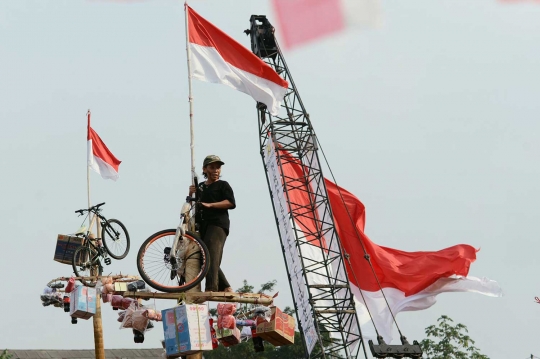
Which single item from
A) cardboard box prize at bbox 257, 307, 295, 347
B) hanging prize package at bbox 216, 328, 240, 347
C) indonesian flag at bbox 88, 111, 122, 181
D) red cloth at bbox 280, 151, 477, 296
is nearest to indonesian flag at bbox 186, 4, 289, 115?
cardboard box prize at bbox 257, 307, 295, 347

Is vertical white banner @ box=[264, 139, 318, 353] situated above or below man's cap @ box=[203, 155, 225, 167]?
above

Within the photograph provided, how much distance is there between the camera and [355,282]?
22.8 meters

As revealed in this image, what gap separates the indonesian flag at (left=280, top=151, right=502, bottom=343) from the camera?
20.7 meters

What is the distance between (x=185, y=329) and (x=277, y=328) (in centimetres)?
154

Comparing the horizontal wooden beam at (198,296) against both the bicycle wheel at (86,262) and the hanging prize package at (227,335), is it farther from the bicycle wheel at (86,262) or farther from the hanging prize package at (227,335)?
the bicycle wheel at (86,262)

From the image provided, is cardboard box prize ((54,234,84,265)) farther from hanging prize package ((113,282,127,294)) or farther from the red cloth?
the red cloth

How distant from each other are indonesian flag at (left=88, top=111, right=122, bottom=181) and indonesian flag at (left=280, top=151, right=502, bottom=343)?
15.4 feet

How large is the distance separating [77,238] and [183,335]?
27.3 feet

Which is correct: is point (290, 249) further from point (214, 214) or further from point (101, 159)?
point (214, 214)

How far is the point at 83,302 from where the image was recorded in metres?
13.5

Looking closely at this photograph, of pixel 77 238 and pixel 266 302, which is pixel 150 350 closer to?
pixel 77 238

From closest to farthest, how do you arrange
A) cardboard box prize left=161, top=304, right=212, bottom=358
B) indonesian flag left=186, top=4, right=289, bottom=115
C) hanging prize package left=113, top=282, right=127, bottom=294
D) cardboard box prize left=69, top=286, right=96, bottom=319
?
cardboard box prize left=161, top=304, right=212, bottom=358 → hanging prize package left=113, top=282, right=127, bottom=294 → indonesian flag left=186, top=4, right=289, bottom=115 → cardboard box prize left=69, top=286, right=96, bottom=319

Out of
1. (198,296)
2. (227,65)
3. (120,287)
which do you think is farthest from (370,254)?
(198,296)

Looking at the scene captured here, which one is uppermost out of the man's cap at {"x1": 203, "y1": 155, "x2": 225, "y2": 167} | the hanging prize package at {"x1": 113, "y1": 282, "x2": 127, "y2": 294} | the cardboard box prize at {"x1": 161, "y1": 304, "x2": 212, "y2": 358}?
the man's cap at {"x1": 203, "y1": 155, "x2": 225, "y2": 167}
